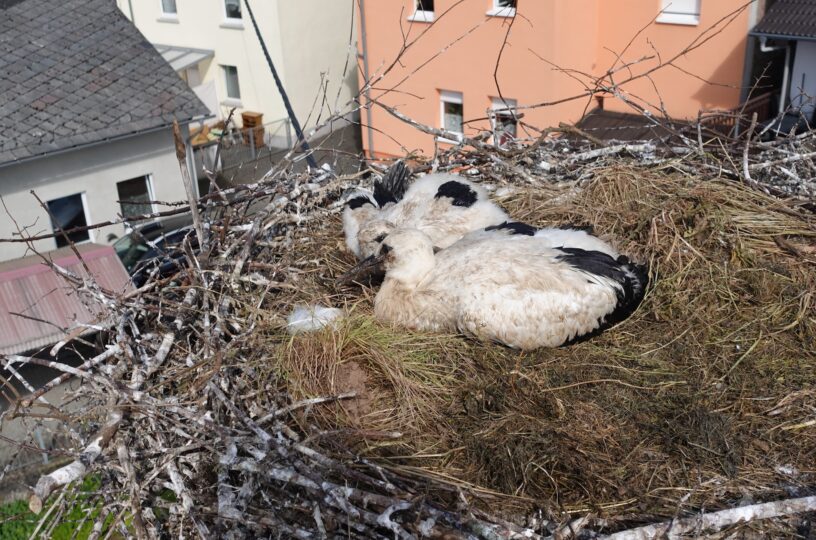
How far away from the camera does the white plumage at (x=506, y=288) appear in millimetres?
4102

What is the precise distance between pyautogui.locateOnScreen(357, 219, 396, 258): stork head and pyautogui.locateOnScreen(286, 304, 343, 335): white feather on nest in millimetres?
393

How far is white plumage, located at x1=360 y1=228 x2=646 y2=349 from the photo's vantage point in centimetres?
410

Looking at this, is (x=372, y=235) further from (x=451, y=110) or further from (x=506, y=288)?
(x=451, y=110)

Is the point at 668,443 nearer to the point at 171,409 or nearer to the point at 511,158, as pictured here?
the point at 171,409

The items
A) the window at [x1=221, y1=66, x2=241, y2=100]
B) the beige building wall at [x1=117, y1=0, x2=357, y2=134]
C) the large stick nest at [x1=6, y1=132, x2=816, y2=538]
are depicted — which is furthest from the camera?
the window at [x1=221, y1=66, x2=241, y2=100]

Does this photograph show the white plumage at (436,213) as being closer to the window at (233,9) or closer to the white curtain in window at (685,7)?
the white curtain in window at (685,7)

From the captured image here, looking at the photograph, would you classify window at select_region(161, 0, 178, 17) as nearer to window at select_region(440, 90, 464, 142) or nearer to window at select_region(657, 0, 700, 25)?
window at select_region(440, 90, 464, 142)

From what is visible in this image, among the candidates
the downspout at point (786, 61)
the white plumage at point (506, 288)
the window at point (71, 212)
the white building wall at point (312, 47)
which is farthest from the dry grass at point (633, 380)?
the white building wall at point (312, 47)

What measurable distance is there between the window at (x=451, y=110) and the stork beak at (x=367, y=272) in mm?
10100

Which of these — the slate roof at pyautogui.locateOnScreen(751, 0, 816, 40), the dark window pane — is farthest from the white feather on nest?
the dark window pane

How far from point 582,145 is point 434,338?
8.41 ft

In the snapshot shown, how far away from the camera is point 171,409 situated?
11.1ft

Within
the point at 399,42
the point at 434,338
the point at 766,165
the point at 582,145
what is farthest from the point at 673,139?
the point at 399,42

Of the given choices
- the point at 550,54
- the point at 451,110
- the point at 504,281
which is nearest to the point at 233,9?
the point at 451,110
